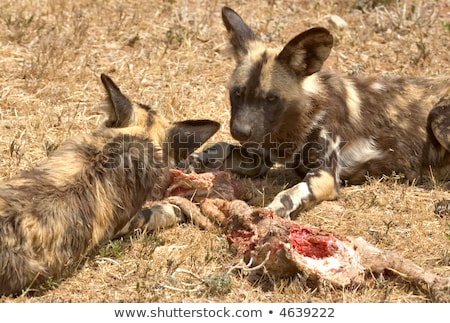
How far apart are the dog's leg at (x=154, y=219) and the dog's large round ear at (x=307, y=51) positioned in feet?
4.71

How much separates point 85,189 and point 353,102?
258cm

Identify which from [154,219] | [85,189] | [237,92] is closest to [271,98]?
[237,92]

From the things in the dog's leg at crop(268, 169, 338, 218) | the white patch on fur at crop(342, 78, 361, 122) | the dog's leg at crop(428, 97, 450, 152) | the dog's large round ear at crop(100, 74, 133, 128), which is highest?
the dog's large round ear at crop(100, 74, 133, 128)

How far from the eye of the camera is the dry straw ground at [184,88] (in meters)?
4.27

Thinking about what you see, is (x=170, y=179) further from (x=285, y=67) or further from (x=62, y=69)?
(x=62, y=69)

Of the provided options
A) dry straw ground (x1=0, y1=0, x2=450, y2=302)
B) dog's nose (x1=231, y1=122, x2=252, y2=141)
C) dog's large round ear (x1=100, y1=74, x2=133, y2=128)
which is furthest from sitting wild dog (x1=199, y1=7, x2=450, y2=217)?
dog's large round ear (x1=100, y1=74, x2=133, y2=128)

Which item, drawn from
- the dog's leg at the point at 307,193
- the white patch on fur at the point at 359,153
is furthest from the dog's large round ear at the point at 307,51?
the dog's leg at the point at 307,193

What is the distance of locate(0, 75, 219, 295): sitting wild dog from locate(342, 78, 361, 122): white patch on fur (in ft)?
5.61

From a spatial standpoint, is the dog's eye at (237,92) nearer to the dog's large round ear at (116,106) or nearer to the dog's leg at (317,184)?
the dog's leg at (317,184)

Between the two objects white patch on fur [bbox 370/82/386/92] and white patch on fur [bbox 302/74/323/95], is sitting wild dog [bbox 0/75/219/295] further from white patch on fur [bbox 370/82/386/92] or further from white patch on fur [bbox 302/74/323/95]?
white patch on fur [bbox 370/82/386/92]

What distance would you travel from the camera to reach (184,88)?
23.9 feet

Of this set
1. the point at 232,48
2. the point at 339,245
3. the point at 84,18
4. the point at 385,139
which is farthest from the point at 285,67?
the point at 84,18

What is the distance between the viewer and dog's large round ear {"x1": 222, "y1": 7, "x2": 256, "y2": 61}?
6.02 m

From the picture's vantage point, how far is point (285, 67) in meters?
5.80
